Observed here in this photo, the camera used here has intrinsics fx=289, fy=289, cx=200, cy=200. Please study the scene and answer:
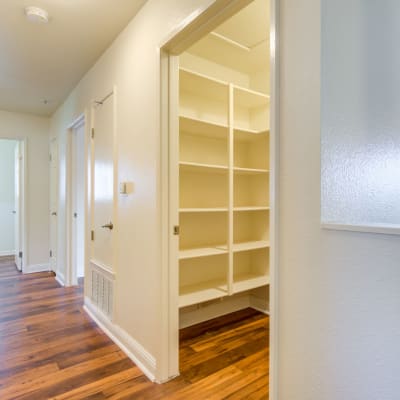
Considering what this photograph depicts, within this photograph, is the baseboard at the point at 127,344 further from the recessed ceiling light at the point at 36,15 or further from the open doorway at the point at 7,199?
the open doorway at the point at 7,199

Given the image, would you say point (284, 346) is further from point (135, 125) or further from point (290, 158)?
point (135, 125)

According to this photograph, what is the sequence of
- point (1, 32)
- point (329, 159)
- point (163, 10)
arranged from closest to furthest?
point (329, 159)
point (163, 10)
point (1, 32)

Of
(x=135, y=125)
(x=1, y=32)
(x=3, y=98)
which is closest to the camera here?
(x=135, y=125)

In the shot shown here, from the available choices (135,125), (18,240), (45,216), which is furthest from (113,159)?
(18,240)

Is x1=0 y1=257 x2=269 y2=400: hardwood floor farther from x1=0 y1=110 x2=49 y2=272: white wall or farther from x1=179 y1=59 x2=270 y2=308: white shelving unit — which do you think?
x1=0 y1=110 x2=49 y2=272: white wall

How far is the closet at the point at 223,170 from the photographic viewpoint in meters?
2.46

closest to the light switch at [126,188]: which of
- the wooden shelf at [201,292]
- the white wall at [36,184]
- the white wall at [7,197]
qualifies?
the wooden shelf at [201,292]

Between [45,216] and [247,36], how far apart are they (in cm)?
405

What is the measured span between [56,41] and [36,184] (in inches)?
111

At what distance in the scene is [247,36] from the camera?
238 centimetres

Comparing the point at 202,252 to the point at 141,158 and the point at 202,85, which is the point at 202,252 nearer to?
the point at 141,158

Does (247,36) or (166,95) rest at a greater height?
(247,36)

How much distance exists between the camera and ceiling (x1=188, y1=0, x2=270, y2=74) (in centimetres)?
212

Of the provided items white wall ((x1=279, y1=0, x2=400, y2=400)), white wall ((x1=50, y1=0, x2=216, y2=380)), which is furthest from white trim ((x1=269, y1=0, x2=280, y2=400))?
white wall ((x1=50, y1=0, x2=216, y2=380))
